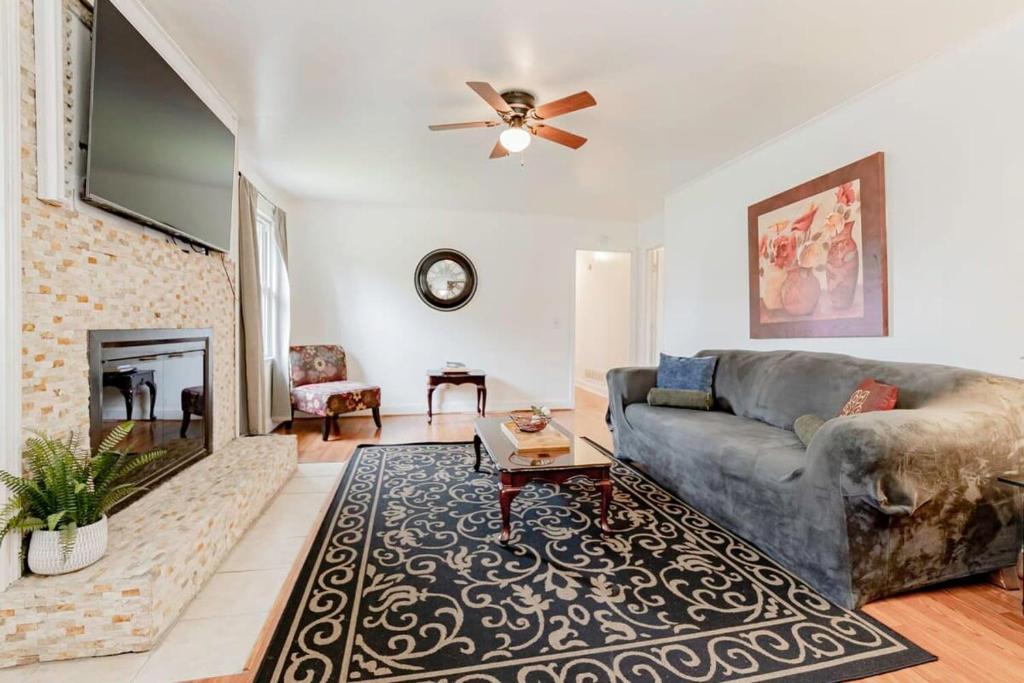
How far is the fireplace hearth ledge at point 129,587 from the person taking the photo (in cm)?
136

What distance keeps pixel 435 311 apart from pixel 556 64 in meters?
3.44

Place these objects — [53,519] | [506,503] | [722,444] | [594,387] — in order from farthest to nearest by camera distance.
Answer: [594,387], [722,444], [506,503], [53,519]

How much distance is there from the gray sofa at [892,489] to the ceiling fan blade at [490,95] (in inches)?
84.3

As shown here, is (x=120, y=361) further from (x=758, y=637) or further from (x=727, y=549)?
(x=727, y=549)

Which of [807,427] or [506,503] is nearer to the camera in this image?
[506,503]

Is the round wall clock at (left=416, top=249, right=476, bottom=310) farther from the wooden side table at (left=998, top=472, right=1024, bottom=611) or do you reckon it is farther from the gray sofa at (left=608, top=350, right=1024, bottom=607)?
the wooden side table at (left=998, top=472, right=1024, bottom=611)

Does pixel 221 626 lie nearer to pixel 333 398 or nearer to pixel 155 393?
pixel 155 393

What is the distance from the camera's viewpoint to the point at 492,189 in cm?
457

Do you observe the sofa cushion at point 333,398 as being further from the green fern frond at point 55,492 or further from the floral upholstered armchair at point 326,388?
the green fern frond at point 55,492

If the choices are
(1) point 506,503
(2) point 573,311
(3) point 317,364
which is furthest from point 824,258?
(3) point 317,364

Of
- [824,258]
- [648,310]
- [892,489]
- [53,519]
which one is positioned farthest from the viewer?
[648,310]

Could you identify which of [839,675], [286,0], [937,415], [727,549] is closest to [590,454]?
[727,549]

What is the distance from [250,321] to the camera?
144 inches

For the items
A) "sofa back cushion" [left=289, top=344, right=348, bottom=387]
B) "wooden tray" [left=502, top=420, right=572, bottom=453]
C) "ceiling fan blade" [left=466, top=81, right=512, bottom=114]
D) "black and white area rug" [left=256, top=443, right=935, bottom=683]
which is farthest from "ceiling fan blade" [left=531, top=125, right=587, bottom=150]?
"sofa back cushion" [left=289, top=344, right=348, bottom=387]
